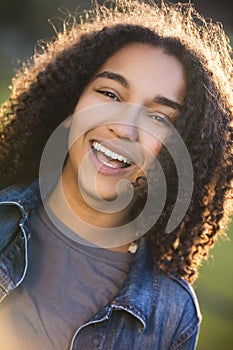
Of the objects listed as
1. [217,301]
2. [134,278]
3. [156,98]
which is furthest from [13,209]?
[217,301]

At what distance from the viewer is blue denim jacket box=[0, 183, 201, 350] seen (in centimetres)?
171

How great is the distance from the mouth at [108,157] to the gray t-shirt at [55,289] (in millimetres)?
210

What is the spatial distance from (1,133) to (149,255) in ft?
1.93

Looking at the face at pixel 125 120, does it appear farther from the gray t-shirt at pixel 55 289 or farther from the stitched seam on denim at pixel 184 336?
the stitched seam on denim at pixel 184 336

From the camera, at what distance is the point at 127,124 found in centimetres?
179

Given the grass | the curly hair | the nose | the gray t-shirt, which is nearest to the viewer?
the gray t-shirt

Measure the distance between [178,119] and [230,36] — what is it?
13.7ft

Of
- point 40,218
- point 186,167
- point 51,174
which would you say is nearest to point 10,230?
point 40,218

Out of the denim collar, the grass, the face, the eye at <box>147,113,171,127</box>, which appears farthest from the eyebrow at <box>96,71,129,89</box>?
the grass

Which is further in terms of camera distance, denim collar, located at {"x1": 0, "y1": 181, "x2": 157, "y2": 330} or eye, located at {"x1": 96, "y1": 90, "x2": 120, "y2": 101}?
eye, located at {"x1": 96, "y1": 90, "x2": 120, "y2": 101}

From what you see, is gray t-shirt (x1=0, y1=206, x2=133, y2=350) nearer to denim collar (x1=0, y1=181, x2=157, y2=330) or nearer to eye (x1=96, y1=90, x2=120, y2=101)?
denim collar (x1=0, y1=181, x2=157, y2=330)

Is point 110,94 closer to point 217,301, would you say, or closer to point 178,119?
point 178,119

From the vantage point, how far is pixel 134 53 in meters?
1.91

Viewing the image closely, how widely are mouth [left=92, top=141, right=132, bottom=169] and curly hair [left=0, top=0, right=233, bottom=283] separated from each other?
13cm
